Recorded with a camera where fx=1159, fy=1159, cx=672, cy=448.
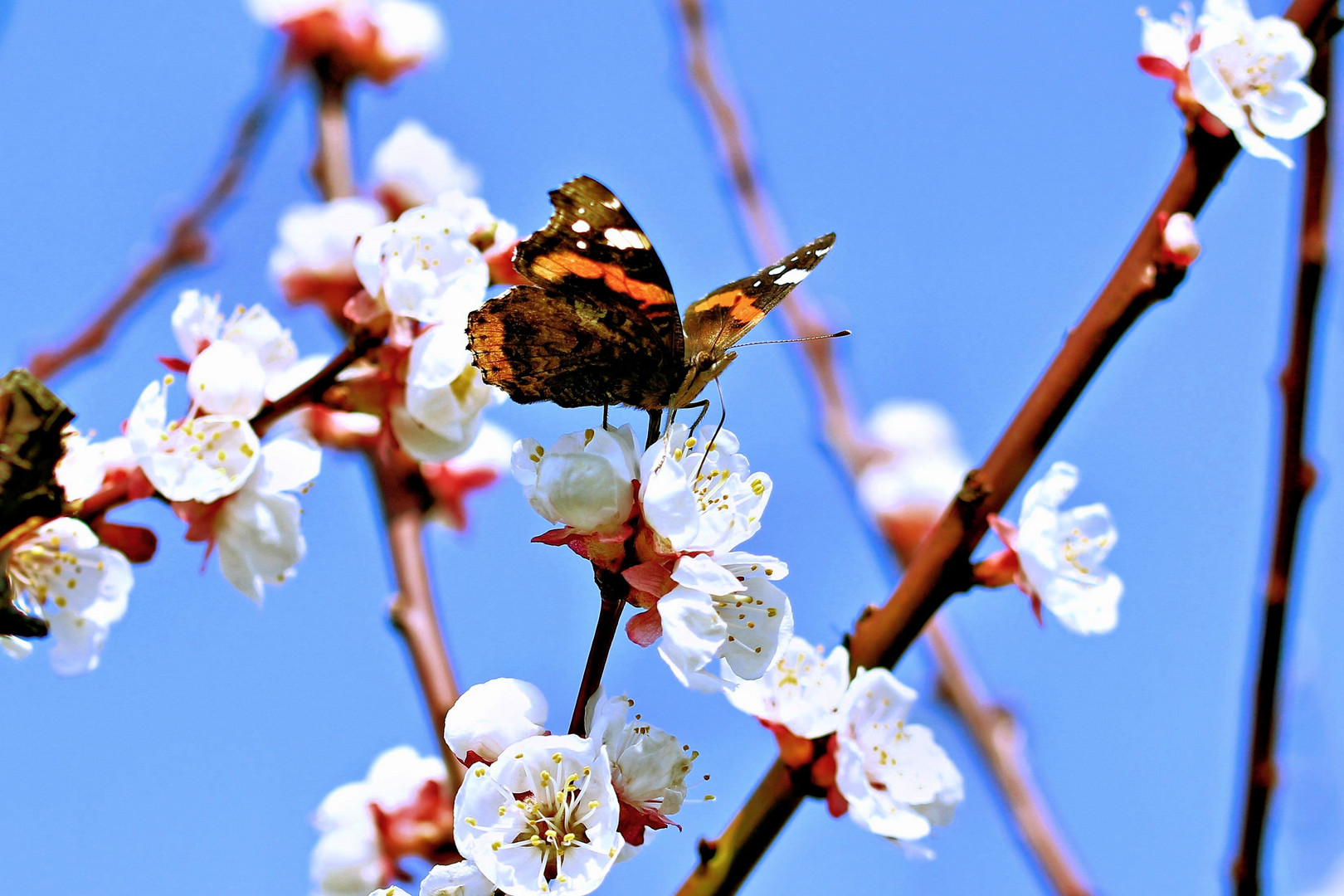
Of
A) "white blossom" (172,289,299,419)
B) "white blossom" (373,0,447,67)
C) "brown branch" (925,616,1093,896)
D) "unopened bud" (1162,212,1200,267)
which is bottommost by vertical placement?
"brown branch" (925,616,1093,896)

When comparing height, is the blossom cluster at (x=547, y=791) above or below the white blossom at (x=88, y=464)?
below

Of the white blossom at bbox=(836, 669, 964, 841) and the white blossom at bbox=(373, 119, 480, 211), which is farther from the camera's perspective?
the white blossom at bbox=(373, 119, 480, 211)

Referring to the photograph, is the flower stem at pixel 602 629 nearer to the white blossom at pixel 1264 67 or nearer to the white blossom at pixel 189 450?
the white blossom at pixel 189 450

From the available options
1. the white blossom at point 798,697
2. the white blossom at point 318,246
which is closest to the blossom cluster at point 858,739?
the white blossom at point 798,697

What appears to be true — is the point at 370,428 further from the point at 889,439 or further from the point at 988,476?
the point at 889,439

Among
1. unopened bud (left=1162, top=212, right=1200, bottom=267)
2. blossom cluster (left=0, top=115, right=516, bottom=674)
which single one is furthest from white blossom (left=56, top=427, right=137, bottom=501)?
unopened bud (left=1162, top=212, right=1200, bottom=267)

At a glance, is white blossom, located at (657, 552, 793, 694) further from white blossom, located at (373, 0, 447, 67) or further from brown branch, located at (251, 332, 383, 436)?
white blossom, located at (373, 0, 447, 67)

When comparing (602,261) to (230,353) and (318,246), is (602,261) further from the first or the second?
(318,246)
